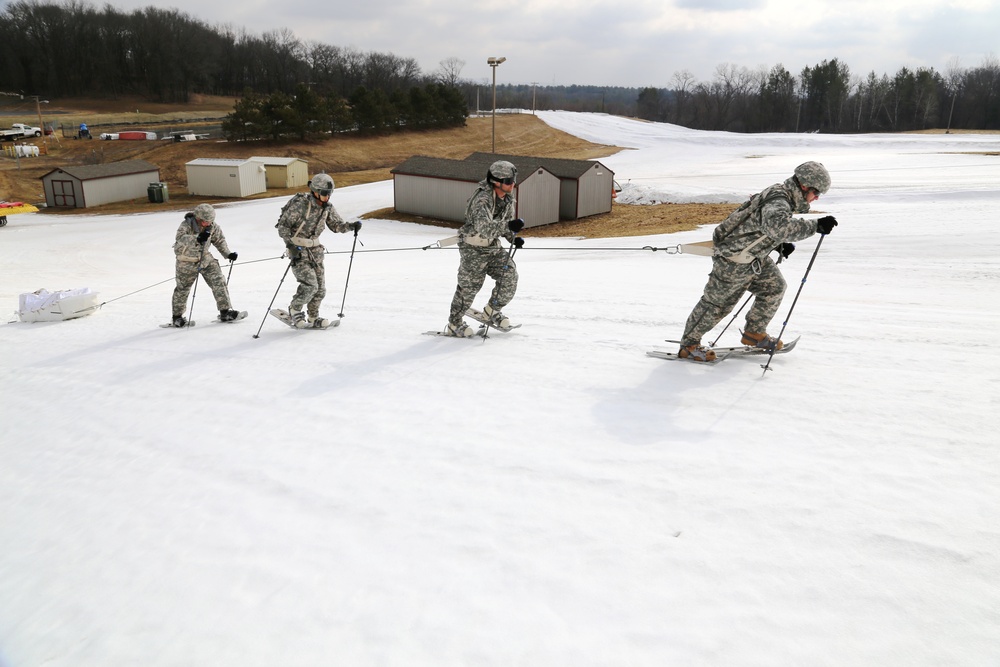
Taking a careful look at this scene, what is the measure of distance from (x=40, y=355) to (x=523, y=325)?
666 centimetres

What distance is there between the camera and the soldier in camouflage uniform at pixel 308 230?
891 cm

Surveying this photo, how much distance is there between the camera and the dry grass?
28.8m

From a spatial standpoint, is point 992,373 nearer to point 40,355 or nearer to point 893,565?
point 893,565

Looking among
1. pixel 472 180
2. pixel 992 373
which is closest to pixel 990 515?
pixel 992 373

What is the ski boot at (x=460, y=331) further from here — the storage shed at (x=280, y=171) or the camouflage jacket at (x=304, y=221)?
the storage shed at (x=280, y=171)

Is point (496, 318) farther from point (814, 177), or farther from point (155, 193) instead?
point (155, 193)

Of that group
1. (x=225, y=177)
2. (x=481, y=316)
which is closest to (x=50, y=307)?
(x=481, y=316)

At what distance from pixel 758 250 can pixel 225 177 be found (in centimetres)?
3922

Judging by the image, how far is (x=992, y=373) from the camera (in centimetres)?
626

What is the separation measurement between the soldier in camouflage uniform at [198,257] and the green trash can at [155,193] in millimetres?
32404

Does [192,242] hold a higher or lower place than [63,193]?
higher

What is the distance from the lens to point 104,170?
126 feet

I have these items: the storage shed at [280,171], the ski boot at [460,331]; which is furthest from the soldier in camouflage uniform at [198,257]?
the storage shed at [280,171]

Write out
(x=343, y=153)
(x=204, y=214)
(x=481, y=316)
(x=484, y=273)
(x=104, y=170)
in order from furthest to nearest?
(x=343, y=153) → (x=104, y=170) → (x=204, y=214) → (x=481, y=316) → (x=484, y=273)
